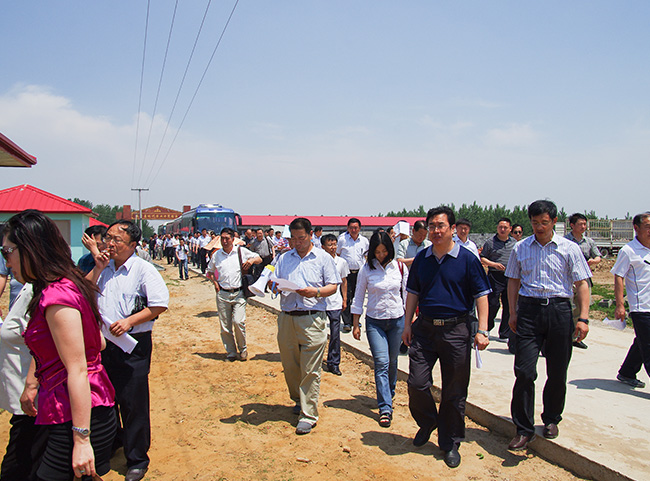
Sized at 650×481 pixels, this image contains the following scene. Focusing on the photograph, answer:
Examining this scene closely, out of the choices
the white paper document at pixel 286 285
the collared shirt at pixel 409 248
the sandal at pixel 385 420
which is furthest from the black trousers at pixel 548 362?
the collared shirt at pixel 409 248

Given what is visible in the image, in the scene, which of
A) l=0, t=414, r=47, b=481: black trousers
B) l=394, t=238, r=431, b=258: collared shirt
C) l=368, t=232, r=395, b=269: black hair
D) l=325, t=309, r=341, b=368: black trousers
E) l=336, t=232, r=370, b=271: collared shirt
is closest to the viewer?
l=0, t=414, r=47, b=481: black trousers

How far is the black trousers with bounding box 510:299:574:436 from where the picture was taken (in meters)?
3.89

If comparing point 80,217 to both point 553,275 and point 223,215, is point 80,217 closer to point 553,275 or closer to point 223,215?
point 223,215

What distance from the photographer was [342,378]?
623 centimetres

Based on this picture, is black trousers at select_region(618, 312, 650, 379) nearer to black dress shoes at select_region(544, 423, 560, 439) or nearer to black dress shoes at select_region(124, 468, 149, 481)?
black dress shoes at select_region(544, 423, 560, 439)

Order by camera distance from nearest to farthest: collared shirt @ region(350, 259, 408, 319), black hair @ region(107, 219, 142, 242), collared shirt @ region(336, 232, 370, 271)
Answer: black hair @ region(107, 219, 142, 242) < collared shirt @ region(350, 259, 408, 319) < collared shirt @ region(336, 232, 370, 271)

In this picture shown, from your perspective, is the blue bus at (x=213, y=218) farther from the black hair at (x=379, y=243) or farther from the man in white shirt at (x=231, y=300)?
the black hair at (x=379, y=243)

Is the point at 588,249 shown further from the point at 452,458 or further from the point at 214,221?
the point at 214,221

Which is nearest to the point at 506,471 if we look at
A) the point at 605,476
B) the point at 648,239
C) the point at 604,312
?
the point at 605,476

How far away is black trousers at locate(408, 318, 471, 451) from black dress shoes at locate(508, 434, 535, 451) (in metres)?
0.45

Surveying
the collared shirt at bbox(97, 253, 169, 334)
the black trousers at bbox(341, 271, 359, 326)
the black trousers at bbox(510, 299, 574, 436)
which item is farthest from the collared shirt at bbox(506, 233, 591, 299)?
the black trousers at bbox(341, 271, 359, 326)

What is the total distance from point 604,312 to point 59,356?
36.8 feet

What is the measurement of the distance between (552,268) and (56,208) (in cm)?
2339

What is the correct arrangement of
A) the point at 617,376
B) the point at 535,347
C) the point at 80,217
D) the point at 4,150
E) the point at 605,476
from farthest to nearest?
the point at 80,217, the point at 4,150, the point at 617,376, the point at 535,347, the point at 605,476
